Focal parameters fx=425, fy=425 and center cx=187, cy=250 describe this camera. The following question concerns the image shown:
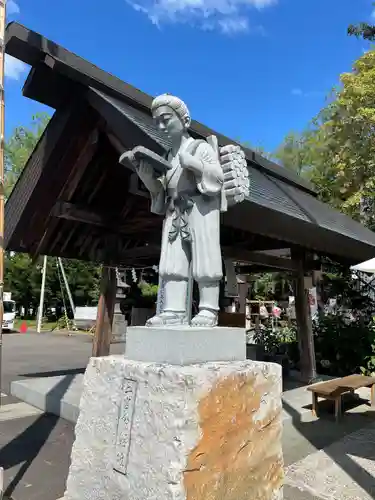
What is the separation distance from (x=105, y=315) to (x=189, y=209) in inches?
182

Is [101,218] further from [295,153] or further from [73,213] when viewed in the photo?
[295,153]

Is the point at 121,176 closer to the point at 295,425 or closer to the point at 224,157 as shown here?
the point at 224,157

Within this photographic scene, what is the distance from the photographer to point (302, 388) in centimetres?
763

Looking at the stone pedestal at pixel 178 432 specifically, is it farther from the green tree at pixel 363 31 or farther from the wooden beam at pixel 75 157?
the green tree at pixel 363 31

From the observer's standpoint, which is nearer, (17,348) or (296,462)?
(296,462)

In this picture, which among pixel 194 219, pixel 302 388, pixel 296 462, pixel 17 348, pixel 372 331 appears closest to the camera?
pixel 194 219

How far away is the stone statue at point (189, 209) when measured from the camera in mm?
2801

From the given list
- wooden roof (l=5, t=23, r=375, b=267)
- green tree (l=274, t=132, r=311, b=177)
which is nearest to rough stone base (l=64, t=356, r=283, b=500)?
wooden roof (l=5, t=23, r=375, b=267)

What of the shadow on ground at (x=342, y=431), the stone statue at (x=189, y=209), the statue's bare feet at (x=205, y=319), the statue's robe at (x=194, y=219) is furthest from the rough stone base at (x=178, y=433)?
the shadow on ground at (x=342, y=431)

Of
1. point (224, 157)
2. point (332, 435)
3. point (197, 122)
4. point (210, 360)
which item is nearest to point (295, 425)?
point (332, 435)

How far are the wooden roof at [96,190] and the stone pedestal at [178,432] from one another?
2130 millimetres

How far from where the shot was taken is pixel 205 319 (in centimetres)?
277

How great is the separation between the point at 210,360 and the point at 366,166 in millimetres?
12448

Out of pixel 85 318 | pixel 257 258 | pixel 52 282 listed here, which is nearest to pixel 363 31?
pixel 257 258
